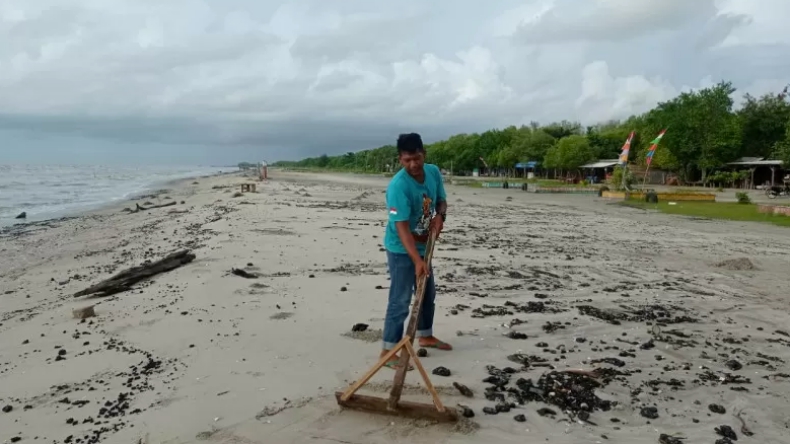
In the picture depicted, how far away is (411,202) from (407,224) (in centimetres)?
22

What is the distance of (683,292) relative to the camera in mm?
7746

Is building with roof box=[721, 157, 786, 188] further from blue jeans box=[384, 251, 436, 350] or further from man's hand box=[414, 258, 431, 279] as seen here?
man's hand box=[414, 258, 431, 279]

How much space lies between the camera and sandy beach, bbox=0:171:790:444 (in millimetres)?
3693

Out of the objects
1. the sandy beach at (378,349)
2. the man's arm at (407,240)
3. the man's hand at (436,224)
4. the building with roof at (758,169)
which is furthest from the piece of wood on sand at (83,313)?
the building with roof at (758,169)

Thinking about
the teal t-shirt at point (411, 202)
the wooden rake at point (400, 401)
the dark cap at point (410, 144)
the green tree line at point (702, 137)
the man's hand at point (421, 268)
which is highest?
the green tree line at point (702, 137)

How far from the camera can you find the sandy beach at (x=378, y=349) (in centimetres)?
369

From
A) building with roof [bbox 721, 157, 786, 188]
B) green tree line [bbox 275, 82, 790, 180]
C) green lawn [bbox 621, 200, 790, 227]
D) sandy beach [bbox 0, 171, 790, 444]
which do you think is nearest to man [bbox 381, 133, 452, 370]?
sandy beach [bbox 0, 171, 790, 444]

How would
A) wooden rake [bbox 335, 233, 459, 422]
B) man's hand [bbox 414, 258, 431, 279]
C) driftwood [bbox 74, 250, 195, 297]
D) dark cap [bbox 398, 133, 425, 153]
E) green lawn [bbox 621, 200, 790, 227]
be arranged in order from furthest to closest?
green lawn [bbox 621, 200, 790, 227]
driftwood [bbox 74, 250, 195, 297]
dark cap [bbox 398, 133, 425, 153]
man's hand [bbox 414, 258, 431, 279]
wooden rake [bbox 335, 233, 459, 422]

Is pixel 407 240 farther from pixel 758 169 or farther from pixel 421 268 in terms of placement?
pixel 758 169

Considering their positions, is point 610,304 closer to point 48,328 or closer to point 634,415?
point 634,415

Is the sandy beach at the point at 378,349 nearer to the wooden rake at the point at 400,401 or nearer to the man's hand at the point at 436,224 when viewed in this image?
the wooden rake at the point at 400,401

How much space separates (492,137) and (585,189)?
223 feet

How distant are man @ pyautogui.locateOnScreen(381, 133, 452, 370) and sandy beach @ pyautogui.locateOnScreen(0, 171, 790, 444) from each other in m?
0.54

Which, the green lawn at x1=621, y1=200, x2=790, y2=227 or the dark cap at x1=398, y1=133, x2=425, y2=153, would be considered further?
the green lawn at x1=621, y1=200, x2=790, y2=227
